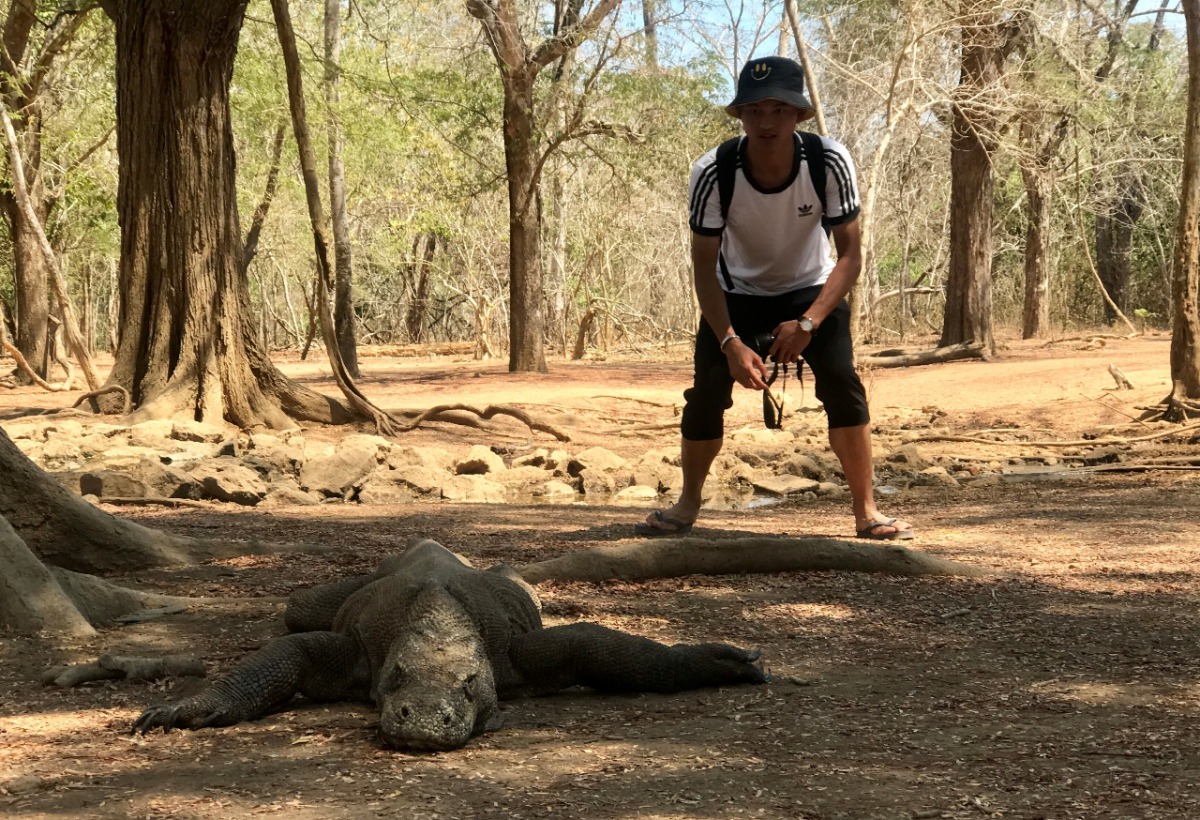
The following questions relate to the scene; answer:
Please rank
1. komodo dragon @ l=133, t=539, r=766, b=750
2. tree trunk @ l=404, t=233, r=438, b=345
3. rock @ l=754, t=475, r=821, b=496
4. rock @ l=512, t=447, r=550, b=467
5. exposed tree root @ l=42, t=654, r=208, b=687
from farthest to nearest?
tree trunk @ l=404, t=233, r=438, b=345
rock @ l=512, t=447, r=550, b=467
rock @ l=754, t=475, r=821, b=496
exposed tree root @ l=42, t=654, r=208, b=687
komodo dragon @ l=133, t=539, r=766, b=750

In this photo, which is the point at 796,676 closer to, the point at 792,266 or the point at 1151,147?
the point at 792,266

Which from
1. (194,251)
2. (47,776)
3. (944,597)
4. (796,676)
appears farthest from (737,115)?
(194,251)

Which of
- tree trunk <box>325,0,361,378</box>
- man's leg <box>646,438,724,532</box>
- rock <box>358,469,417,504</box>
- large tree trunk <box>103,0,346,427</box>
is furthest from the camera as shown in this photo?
tree trunk <box>325,0,361,378</box>

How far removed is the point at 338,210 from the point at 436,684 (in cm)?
1836

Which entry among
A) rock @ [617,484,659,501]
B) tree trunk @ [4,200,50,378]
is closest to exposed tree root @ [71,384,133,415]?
rock @ [617,484,659,501]

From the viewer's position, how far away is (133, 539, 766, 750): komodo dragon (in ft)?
9.66

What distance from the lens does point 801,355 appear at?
5.11 m

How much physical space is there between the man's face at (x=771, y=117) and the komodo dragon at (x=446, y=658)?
217 centimetres

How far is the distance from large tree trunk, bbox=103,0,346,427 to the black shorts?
6.21m

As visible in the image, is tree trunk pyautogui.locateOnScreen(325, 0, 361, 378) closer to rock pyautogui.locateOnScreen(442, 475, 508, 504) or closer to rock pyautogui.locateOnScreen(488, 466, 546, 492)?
rock pyautogui.locateOnScreen(488, 466, 546, 492)

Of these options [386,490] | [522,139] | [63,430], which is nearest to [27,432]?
[63,430]

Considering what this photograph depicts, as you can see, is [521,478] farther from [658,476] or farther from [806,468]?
[806,468]

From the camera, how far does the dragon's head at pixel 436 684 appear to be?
2699mm

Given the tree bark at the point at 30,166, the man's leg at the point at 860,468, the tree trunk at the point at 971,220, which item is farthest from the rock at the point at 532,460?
the tree trunk at the point at 971,220
